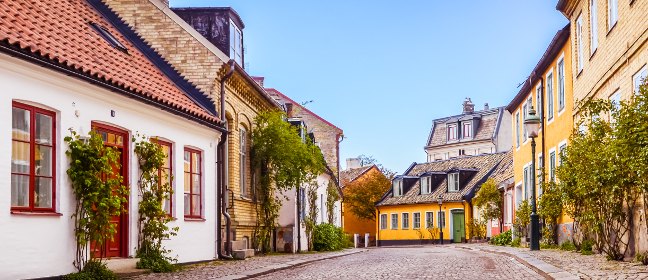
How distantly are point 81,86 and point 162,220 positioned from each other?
3.64 metres

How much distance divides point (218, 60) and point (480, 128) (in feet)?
212

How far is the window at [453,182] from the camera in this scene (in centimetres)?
6078

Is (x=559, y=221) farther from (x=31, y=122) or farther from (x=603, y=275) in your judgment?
(x=31, y=122)

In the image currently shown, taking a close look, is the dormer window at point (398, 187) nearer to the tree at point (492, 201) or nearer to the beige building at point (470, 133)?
the beige building at point (470, 133)

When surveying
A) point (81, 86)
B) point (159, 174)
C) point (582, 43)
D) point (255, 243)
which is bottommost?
point (255, 243)

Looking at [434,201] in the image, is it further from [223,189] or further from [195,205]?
[195,205]

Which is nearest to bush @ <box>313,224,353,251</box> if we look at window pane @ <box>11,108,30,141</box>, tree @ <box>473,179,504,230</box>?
tree @ <box>473,179,504,230</box>

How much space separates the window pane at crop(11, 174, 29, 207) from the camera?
11.7 meters

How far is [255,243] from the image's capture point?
24.8 meters

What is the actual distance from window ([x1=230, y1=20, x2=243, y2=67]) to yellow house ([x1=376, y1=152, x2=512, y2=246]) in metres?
31.5

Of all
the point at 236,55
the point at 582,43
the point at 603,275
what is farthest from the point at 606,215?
the point at 236,55

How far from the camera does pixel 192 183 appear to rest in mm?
18750

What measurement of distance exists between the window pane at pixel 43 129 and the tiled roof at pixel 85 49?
31.1 inches

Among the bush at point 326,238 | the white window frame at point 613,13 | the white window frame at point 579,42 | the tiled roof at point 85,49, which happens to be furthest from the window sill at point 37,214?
the bush at point 326,238
